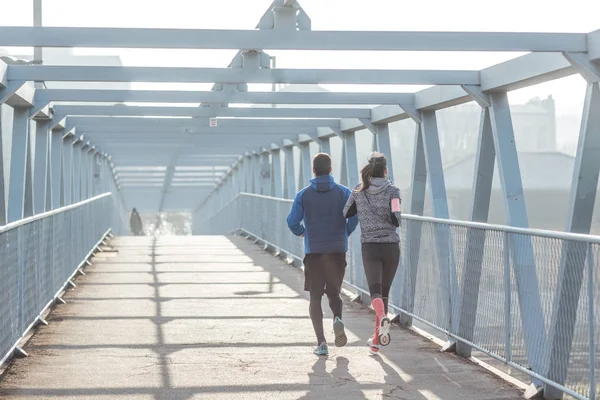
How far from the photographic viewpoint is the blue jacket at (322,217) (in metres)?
8.77

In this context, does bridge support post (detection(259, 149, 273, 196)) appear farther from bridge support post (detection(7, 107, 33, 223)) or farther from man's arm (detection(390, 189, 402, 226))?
man's arm (detection(390, 189, 402, 226))

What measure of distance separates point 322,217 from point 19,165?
6043 millimetres

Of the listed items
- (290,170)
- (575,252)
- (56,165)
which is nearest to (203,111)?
(56,165)

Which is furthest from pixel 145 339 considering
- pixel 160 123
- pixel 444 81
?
pixel 160 123

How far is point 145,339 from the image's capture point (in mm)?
9844

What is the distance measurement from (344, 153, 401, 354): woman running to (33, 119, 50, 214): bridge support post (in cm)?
783

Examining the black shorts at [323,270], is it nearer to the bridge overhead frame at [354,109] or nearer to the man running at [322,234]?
the man running at [322,234]

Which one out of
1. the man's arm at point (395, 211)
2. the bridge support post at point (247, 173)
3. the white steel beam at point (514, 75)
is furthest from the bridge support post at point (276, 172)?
the man's arm at point (395, 211)

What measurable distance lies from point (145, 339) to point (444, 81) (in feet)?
13.0

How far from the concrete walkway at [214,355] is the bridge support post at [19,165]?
48.5 inches

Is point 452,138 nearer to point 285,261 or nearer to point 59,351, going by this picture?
point 285,261

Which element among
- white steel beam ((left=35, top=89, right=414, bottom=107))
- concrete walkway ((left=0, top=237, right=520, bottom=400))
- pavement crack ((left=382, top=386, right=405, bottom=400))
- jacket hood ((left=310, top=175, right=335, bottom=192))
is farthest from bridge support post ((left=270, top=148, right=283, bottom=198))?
pavement crack ((left=382, top=386, right=405, bottom=400))

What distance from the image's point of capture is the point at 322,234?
877 centimetres

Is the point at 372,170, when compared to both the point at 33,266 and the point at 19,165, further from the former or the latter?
the point at 19,165
